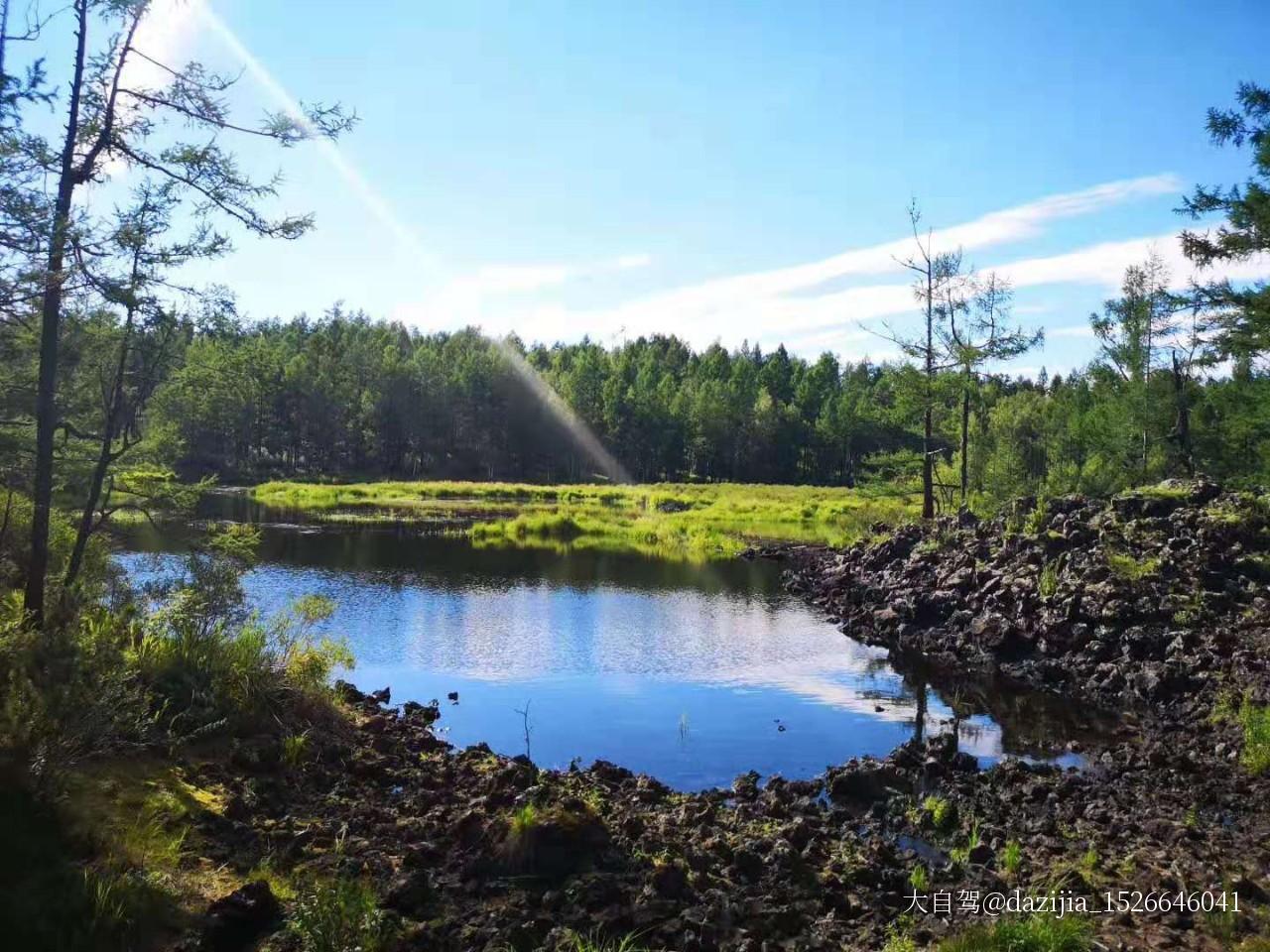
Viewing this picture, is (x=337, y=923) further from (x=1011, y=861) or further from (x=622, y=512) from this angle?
(x=622, y=512)

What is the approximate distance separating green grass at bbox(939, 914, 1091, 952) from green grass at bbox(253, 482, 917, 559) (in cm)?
3500

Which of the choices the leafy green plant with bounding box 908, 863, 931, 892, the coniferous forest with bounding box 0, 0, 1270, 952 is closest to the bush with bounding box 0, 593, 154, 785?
the coniferous forest with bounding box 0, 0, 1270, 952

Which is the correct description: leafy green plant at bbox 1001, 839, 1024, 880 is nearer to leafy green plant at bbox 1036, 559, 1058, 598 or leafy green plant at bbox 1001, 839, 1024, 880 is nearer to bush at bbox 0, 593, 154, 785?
bush at bbox 0, 593, 154, 785

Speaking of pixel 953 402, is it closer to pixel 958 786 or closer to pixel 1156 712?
pixel 1156 712

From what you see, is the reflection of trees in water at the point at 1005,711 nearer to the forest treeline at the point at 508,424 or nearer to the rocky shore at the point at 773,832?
the rocky shore at the point at 773,832

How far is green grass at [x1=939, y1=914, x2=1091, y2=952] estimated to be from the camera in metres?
7.97

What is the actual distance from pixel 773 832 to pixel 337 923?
588cm

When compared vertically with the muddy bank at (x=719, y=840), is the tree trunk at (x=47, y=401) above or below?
above

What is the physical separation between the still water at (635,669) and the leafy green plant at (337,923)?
7.53 meters

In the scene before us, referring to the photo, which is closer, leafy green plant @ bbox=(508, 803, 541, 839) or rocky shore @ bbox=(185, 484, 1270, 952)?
rocky shore @ bbox=(185, 484, 1270, 952)

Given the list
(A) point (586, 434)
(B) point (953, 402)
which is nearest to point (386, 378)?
(A) point (586, 434)

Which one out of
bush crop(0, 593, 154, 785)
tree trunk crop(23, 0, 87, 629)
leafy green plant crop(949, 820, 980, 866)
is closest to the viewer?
bush crop(0, 593, 154, 785)

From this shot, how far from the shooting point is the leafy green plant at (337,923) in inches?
300

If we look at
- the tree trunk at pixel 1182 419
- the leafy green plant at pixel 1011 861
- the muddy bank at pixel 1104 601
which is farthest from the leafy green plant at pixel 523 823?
the tree trunk at pixel 1182 419
